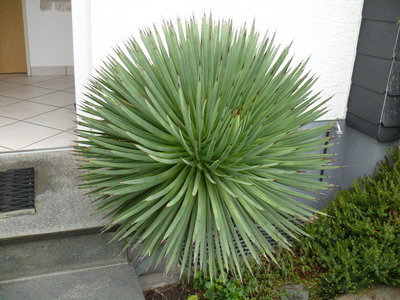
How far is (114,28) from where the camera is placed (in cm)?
295

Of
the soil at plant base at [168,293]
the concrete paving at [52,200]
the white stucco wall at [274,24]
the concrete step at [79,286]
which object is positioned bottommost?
the soil at plant base at [168,293]

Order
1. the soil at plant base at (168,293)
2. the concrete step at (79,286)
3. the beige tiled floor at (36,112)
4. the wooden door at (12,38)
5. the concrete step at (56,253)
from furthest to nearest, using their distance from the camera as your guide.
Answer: the wooden door at (12,38), the beige tiled floor at (36,112), the soil at plant base at (168,293), the concrete step at (56,253), the concrete step at (79,286)

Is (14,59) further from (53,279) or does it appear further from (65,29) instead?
(53,279)

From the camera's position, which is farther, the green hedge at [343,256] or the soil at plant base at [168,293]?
the soil at plant base at [168,293]

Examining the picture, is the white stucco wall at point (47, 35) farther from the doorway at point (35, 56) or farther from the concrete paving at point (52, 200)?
the concrete paving at point (52, 200)

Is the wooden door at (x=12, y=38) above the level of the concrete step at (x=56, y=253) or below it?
above

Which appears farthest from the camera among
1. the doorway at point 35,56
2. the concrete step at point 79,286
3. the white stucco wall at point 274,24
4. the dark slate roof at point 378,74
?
the doorway at point 35,56

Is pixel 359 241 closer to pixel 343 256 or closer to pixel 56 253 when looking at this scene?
pixel 343 256

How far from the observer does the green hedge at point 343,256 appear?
8.20 feet

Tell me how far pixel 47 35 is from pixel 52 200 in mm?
3687

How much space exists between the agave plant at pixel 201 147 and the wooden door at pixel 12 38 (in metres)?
4.00

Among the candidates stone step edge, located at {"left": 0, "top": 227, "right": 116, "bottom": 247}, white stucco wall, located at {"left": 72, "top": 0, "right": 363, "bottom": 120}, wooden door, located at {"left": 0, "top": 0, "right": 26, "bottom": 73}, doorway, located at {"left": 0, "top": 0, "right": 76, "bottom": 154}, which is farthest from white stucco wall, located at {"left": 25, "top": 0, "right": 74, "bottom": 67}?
stone step edge, located at {"left": 0, "top": 227, "right": 116, "bottom": 247}

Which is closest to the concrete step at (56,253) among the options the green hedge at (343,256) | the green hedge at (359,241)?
the green hedge at (343,256)

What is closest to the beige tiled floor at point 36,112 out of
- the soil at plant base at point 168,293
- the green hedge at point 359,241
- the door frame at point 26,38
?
the door frame at point 26,38
